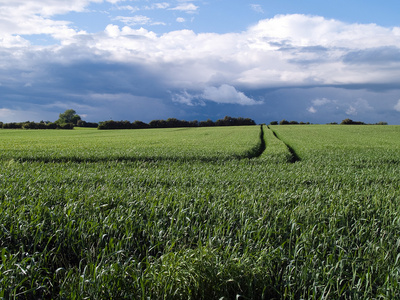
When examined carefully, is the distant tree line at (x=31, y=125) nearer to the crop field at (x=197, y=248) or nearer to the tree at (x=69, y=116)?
the tree at (x=69, y=116)

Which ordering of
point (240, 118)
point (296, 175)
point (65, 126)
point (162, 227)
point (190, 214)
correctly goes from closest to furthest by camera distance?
point (162, 227)
point (190, 214)
point (296, 175)
point (65, 126)
point (240, 118)

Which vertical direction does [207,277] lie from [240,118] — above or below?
below

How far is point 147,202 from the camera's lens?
8266 millimetres

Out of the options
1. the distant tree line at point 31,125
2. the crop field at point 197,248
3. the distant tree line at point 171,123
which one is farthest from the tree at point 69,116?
the crop field at point 197,248

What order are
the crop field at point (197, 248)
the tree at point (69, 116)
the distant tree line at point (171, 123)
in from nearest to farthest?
the crop field at point (197, 248)
the distant tree line at point (171, 123)
the tree at point (69, 116)

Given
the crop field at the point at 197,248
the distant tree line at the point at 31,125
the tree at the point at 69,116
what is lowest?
the crop field at the point at 197,248

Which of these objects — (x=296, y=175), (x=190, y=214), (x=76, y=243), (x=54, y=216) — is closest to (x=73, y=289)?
(x=76, y=243)

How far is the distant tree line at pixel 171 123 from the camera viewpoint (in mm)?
106500

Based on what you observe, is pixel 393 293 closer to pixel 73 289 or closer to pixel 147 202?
pixel 73 289

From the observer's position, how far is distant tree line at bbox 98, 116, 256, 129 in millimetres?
106500

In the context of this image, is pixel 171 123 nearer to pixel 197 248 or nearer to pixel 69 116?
pixel 69 116

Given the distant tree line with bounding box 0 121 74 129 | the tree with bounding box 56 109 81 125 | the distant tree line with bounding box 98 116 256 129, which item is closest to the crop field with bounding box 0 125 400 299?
the distant tree line with bounding box 98 116 256 129

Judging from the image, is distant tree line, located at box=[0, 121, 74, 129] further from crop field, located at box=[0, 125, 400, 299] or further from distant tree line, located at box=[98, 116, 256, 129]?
crop field, located at box=[0, 125, 400, 299]

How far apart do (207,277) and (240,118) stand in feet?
395
